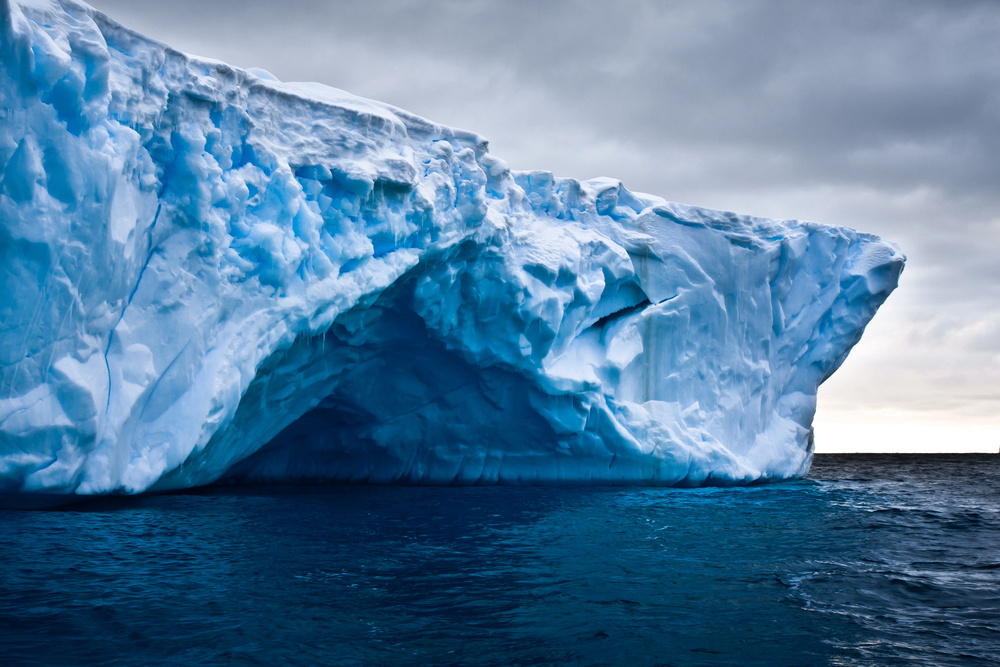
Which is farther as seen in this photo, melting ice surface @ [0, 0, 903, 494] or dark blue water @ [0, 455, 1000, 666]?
melting ice surface @ [0, 0, 903, 494]

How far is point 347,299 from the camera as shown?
31.8 feet

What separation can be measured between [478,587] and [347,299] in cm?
494

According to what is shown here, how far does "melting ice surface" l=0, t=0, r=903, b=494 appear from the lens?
6.75 meters

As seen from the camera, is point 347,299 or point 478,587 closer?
point 478,587

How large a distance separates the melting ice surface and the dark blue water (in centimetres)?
138

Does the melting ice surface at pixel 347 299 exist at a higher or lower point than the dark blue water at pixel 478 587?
higher

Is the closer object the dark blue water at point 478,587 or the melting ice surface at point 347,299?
the dark blue water at point 478,587

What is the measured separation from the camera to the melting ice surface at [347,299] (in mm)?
6750

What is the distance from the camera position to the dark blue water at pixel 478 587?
14.2 ft

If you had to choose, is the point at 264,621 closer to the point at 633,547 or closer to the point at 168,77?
the point at 633,547

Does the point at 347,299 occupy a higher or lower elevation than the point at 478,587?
higher

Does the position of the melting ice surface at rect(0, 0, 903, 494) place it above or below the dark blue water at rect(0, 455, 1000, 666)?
above

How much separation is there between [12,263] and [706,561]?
21.9 ft

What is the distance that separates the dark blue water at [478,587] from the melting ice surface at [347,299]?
1.38 meters
